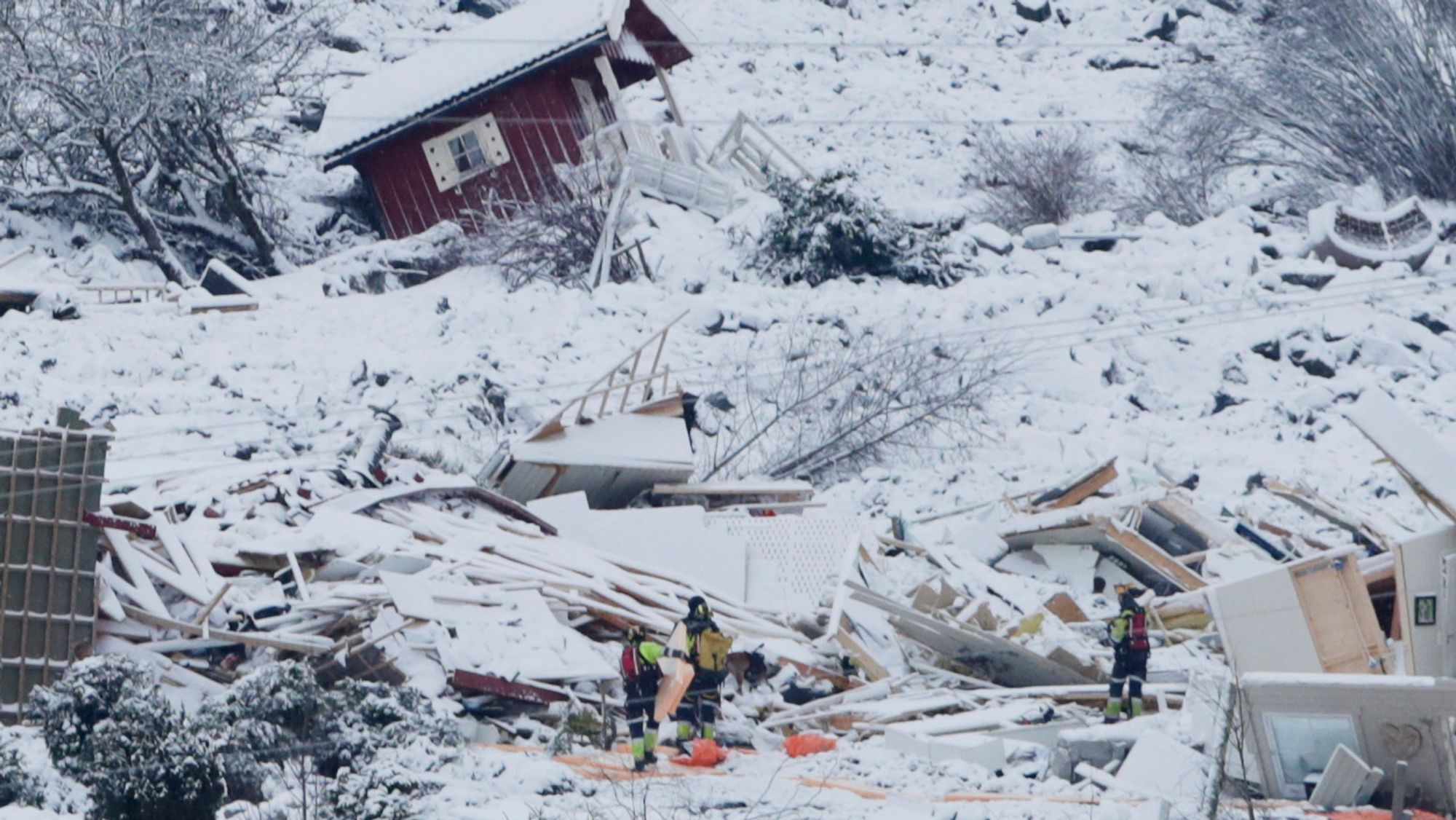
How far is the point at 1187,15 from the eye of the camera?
2897 cm

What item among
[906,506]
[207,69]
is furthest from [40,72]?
[906,506]

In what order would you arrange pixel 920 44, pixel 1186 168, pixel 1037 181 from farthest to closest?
pixel 920 44
pixel 1186 168
pixel 1037 181

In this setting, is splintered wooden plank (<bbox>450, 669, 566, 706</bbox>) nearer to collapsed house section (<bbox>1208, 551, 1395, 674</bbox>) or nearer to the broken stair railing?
collapsed house section (<bbox>1208, 551, 1395, 674</bbox>)

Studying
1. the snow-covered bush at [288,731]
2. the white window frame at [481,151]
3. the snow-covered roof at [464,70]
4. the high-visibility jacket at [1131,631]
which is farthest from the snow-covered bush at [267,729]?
the white window frame at [481,151]

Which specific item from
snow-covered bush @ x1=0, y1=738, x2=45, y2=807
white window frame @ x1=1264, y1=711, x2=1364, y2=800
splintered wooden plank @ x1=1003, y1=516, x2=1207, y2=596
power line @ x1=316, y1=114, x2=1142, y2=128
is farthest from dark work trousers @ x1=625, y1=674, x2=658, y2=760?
power line @ x1=316, y1=114, x2=1142, y2=128

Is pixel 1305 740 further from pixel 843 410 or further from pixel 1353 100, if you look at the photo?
pixel 1353 100

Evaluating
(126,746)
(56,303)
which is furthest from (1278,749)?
(56,303)

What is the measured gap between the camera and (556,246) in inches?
748

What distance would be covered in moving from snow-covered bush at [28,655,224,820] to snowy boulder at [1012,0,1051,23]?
78.7 feet

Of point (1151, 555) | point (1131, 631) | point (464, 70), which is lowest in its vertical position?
point (1151, 555)

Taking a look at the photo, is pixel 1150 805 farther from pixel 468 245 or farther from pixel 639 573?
pixel 468 245

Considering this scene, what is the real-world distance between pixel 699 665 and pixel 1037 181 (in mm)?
14409

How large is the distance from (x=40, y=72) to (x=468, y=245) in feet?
16.1

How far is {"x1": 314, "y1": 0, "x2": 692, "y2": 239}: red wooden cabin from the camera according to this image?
21203 mm
